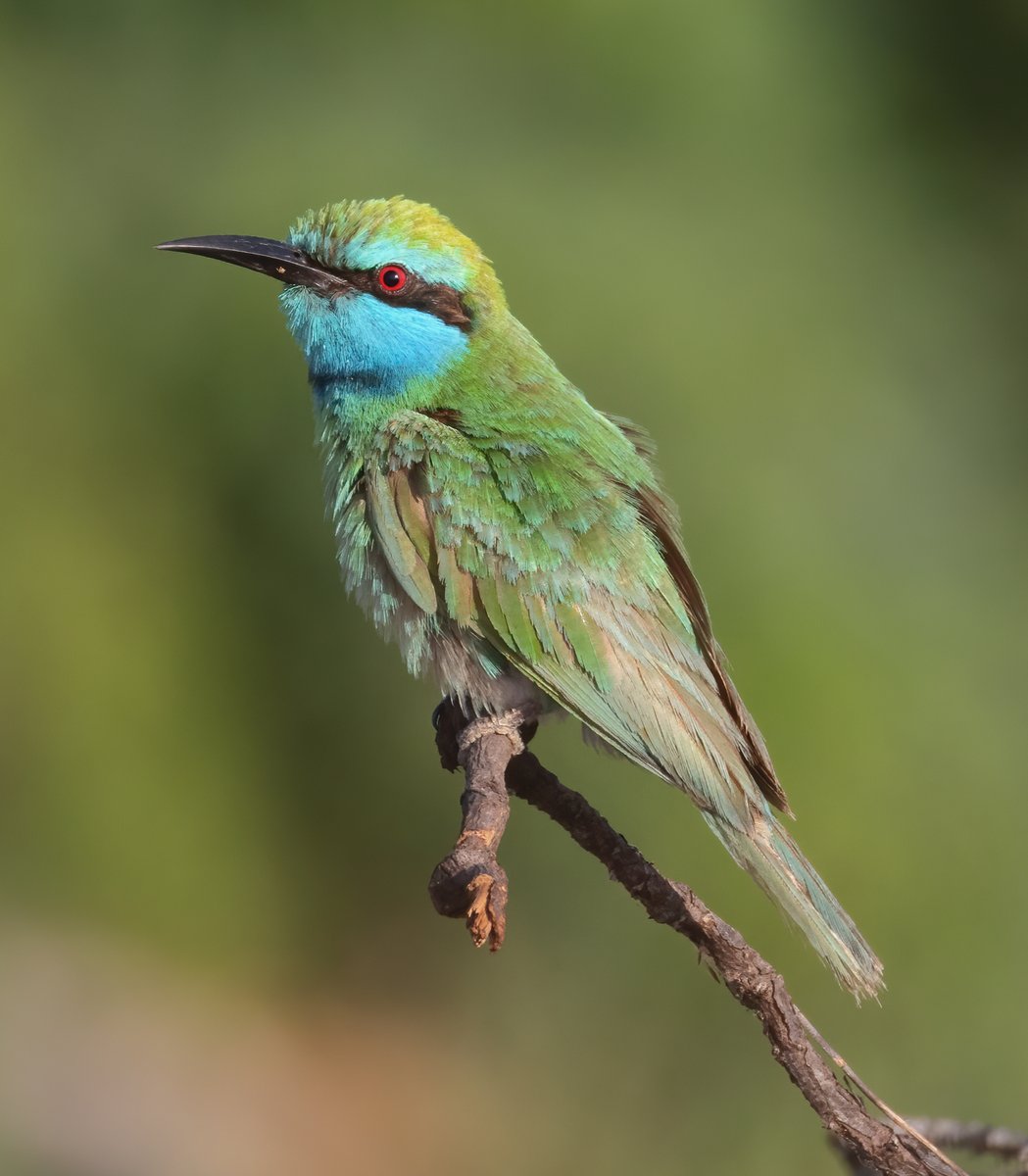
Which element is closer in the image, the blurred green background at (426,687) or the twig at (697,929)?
the twig at (697,929)

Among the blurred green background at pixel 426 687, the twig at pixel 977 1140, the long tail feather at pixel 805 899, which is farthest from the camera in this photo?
the blurred green background at pixel 426 687

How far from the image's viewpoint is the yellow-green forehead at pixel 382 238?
3180mm

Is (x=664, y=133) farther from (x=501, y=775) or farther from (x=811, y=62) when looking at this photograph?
(x=501, y=775)

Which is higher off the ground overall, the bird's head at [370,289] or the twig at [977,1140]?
the bird's head at [370,289]

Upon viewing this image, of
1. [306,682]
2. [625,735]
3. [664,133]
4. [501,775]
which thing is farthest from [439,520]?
[664,133]

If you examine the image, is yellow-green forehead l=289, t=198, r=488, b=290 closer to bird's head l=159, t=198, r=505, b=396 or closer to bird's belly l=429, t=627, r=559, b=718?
bird's head l=159, t=198, r=505, b=396

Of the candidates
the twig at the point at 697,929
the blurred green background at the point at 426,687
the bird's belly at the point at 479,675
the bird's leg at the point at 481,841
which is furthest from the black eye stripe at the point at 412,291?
the blurred green background at the point at 426,687

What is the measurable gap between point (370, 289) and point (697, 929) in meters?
1.70

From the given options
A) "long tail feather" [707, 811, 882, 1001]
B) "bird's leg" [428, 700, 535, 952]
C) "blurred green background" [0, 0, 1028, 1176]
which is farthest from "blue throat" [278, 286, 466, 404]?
"blurred green background" [0, 0, 1028, 1176]

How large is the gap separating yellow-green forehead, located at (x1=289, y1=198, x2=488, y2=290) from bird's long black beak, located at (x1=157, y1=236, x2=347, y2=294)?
3cm

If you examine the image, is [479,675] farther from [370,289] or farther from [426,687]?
[426,687]

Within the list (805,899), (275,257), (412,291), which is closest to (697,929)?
(805,899)

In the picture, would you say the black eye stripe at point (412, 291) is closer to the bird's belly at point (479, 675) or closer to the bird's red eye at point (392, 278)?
the bird's red eye at point (392, 278)

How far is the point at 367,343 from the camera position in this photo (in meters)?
3.12
